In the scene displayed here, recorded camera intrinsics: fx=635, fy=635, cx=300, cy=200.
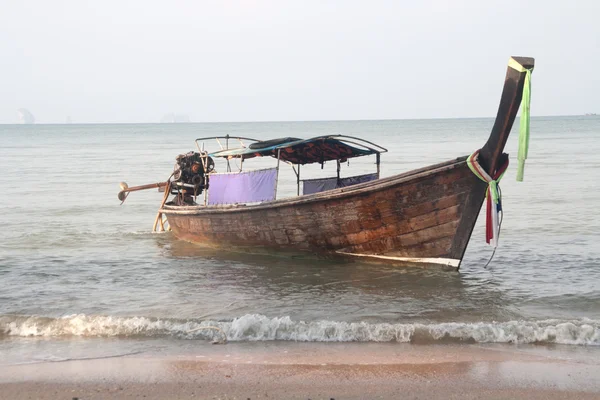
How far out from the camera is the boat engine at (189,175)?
14.3 meters

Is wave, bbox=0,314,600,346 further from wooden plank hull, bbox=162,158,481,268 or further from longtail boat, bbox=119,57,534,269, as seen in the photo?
wooden plank hull, bbox=162,158,481,268

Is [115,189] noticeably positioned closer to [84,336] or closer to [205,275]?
[205,275]

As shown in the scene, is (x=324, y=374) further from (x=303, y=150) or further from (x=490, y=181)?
(x=303, y=150)

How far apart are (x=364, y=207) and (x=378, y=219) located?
305mm

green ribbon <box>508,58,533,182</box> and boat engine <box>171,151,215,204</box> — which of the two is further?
boat engine <box>171,151,215,204</box>

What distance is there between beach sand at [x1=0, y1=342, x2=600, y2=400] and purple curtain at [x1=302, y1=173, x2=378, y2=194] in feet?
19.9

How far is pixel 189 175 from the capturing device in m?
14.4

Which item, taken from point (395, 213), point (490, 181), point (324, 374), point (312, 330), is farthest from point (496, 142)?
point (324, 374)

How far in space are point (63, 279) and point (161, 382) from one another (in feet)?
18.8

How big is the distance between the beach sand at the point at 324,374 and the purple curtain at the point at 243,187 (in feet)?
15.8

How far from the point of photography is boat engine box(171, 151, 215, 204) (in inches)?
564

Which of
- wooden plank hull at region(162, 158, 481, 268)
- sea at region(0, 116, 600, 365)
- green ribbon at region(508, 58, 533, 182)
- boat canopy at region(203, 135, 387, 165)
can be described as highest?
green ribbon at region(508, 58, 533, 182)

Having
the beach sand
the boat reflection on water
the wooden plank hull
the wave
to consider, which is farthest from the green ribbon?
the beach sand

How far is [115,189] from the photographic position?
81.8 ft
